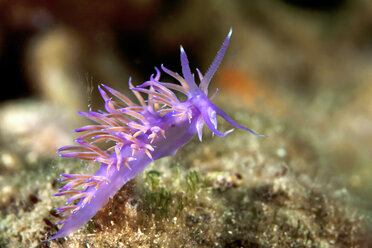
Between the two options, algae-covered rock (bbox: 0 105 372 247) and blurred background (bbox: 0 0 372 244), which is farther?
blurred background (bbox: 0 0 372 244)

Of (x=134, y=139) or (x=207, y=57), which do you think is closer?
(x=134, y=139)

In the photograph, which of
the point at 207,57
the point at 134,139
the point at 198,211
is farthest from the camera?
the point at 207,57

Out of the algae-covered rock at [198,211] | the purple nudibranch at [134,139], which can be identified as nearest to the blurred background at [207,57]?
the algae-covered rock at [198,211]

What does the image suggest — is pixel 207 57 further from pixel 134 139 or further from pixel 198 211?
pixel 134 139

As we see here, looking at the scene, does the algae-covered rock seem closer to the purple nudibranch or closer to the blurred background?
the purple nudibranch

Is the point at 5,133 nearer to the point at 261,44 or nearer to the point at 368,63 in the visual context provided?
the point at 261,44

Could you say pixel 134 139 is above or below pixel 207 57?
below

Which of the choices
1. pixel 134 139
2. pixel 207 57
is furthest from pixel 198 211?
pixel 207 57

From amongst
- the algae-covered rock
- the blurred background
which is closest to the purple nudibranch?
the algae-covered rock

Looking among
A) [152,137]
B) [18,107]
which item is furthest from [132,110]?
[18,107]
